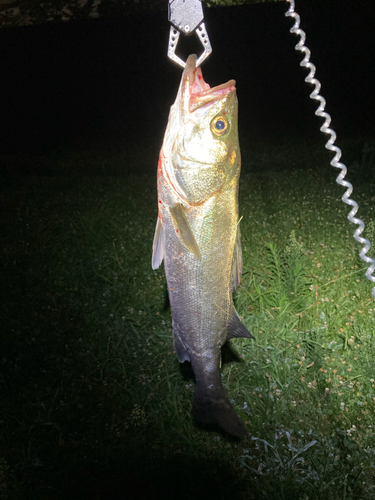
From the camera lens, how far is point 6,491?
284 centimetres

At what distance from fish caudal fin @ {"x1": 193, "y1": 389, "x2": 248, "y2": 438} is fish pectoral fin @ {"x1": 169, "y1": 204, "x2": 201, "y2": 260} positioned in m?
0.61

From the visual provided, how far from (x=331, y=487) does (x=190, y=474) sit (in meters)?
0.93

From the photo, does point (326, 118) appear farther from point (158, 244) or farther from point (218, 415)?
point (218, 415)

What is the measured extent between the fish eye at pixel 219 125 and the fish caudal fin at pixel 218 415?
1050mm

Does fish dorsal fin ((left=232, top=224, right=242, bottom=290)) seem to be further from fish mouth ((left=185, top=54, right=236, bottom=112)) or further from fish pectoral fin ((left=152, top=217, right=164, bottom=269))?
fish mouth ((left=185, top=54, right=236, bottom=112))

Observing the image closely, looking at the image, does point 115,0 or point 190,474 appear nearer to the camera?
point 190,474

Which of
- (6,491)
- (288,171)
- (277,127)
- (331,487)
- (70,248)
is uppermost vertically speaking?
(277,127)

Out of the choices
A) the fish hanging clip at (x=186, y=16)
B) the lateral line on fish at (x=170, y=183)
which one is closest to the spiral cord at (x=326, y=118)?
the fish hanging clip at (x=186, y=16)

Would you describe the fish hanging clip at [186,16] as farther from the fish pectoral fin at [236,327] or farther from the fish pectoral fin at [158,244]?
the fish pectoral fin at [236,327]

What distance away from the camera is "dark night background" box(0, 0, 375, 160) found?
32.3 ft

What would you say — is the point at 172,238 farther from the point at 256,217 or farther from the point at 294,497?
the point at 256,217

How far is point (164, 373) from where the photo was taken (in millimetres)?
3508

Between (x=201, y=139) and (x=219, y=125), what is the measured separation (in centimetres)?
8

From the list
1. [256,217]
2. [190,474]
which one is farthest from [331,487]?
[256,217]
